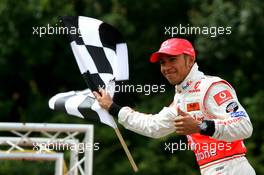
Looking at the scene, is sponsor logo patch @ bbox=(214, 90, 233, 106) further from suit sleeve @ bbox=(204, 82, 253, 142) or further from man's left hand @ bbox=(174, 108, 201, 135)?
man's left hand @ bbox=(174, 108, 201, 135)

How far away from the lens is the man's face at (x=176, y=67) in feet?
17.8

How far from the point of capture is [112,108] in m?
5.68

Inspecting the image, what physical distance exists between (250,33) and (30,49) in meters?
4.14

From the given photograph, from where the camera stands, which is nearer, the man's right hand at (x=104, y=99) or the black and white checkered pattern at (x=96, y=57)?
the man's right hand at (x=104, y=99)

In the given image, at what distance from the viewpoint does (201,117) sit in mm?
5258

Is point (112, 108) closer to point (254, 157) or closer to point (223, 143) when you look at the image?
point (223, 143)

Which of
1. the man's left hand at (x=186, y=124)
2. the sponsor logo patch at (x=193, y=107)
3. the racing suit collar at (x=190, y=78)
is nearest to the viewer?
the man's left hand at (x=186, y=124)

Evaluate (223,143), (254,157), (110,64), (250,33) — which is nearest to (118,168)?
(254,157)

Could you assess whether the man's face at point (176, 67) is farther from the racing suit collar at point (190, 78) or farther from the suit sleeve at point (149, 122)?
the suit sleeve at point (149, 122)

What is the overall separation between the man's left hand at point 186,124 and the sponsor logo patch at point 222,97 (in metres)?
0.25

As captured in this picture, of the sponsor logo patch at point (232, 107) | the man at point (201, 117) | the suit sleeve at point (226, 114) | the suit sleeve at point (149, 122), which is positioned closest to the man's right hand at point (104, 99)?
the man at point (201, 117)

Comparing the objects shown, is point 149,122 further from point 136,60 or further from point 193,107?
point 136,60

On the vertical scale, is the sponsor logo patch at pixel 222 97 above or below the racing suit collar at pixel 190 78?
below

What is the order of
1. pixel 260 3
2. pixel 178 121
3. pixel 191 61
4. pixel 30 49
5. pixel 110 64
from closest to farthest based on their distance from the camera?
pixel 178 121 → pixel 191 61 → pixel 110 64 → pixel 260 3 → pixel 30 49
